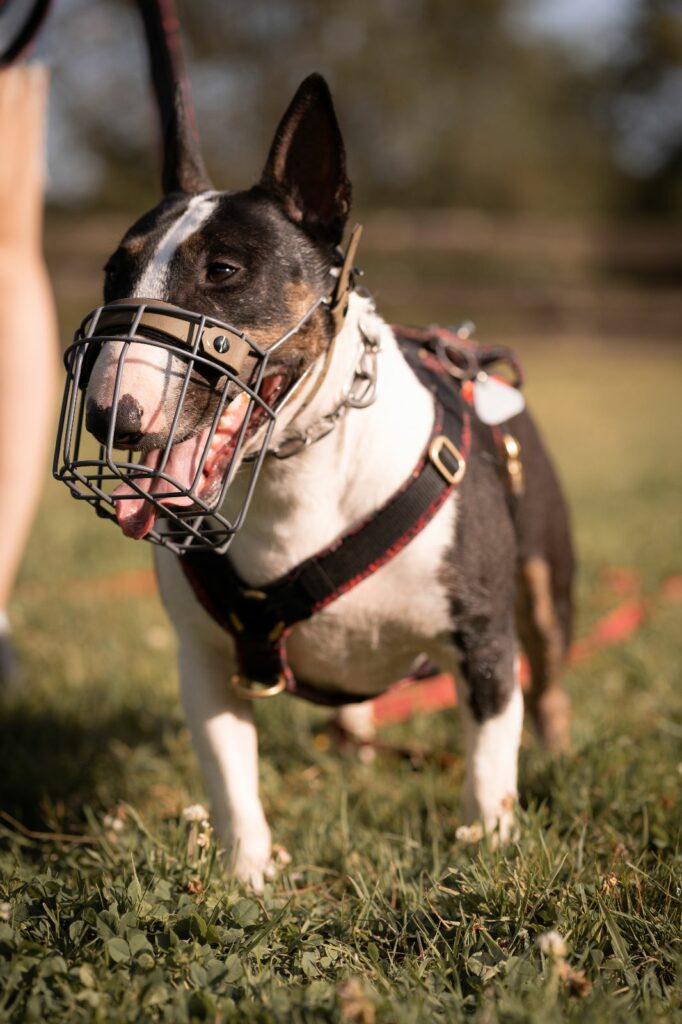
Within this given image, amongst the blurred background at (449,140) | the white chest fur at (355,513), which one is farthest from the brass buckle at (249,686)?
the blurred background at (449,140)

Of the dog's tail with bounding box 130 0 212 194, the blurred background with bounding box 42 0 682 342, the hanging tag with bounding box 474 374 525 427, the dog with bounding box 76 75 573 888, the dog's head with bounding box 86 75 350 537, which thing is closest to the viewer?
the dog's head with bounding box 86 75 350 537

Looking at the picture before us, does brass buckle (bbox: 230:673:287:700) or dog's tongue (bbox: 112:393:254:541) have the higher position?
dog's tongue (bbox: 112:393:254:541)

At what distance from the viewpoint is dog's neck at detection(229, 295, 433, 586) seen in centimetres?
197

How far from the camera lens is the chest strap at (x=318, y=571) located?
200 cm

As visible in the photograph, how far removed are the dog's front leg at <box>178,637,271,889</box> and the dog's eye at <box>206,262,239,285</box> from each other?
810 mm

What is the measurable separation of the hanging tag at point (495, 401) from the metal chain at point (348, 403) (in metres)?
0.37

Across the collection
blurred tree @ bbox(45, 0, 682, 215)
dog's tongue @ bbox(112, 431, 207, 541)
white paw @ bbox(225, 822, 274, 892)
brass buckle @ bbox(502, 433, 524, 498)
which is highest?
blurred tree @ bbox(45, 0, 682, 215)

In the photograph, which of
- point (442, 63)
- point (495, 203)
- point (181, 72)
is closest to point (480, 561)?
point (181, 72)

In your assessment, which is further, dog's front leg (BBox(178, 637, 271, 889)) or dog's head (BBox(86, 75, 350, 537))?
dog's front leg (BBox(178, 637, 271, 889))

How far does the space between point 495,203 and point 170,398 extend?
28391 millimetres

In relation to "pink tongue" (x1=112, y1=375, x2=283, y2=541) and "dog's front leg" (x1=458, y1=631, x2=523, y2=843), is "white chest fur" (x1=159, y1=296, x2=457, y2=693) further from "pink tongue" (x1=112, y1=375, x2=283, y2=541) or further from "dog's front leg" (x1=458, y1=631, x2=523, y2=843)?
"pink tongue" (x1=112, y1=375, x2=283, y2=541)

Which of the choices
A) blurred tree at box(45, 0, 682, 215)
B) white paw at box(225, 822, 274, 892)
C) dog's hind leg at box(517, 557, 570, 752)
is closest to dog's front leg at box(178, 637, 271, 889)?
white paw at box(225, 822, 274, 892)

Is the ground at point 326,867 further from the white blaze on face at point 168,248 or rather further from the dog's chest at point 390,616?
the white blaze on face at point 168,248

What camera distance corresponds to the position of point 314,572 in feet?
6.56
